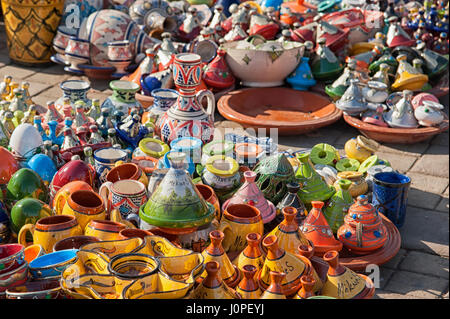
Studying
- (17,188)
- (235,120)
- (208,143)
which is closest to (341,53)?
(235,120)

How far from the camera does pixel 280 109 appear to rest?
22.8 ft

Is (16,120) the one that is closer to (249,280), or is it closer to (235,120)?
(235,120)

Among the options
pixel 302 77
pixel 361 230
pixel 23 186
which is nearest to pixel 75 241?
pixel 23 186

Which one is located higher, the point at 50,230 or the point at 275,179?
the point at 50,230

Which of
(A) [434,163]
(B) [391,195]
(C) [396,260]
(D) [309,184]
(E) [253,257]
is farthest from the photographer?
(A) [434,163]

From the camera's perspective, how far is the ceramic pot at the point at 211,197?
3848mm

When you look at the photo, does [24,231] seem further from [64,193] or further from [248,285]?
[248,285]

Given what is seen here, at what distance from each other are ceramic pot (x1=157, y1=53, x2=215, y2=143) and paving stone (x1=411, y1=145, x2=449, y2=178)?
2102 millimetres

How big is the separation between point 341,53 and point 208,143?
3.23 m

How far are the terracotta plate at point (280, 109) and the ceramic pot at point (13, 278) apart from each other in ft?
11.6

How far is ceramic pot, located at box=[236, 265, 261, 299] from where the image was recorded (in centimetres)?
306

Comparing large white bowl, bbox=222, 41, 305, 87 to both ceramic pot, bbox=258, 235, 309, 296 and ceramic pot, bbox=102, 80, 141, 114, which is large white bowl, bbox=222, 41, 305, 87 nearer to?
ceramic pot, bbox=102, 80, 141, 114

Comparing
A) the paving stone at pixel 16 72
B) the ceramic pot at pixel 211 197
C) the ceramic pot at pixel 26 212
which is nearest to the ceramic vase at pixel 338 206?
the ceramic pot at pixel 211 197

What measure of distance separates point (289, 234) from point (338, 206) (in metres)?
1.01
